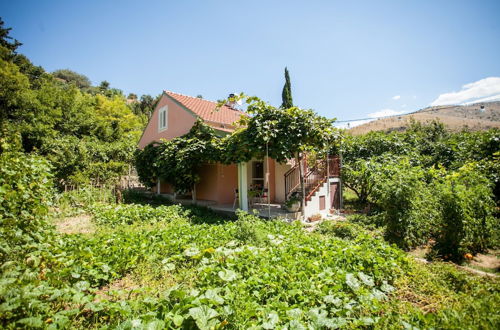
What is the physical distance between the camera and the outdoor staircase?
10149mm

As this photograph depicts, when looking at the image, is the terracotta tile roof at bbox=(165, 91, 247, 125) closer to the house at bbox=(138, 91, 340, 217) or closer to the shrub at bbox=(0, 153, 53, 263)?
the house at bbox=(138, 91, 340, 217)

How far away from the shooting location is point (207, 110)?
47.1 ft

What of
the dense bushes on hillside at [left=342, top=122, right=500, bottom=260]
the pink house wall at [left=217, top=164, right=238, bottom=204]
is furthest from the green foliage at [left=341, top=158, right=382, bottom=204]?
the pink house wall at [left=217, top=164, right=238, bottom=204]

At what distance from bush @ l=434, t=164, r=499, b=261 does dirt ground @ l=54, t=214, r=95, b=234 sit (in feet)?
30.1

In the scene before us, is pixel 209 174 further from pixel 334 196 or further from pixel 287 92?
pixel 287 92

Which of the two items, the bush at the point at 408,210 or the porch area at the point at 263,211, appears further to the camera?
the porch area at the point at 263,211

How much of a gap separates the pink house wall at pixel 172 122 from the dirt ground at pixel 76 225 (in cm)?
694

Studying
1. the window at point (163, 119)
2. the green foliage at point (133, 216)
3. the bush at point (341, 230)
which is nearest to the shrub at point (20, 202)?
the green foliage at point (133, 216)

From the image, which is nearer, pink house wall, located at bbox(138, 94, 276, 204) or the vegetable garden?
the vegetable garden

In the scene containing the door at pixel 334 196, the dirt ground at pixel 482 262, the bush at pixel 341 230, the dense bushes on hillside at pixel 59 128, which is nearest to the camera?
the dirt ground at pixel 482 262

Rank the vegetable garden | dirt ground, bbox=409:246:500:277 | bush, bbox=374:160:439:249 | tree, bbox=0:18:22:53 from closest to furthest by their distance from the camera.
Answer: the vegetable garden → dirt ground, bbox=409:246:500:277 → bush, bbox=374:160:439:249 → tree, bbox=0:18:22:53

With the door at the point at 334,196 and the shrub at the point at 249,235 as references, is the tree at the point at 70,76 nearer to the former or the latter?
the door at the point at 334,196

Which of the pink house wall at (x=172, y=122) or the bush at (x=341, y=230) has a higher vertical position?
the pink house wall at (x=172, y=122)

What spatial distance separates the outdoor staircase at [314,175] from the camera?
10.1 m
